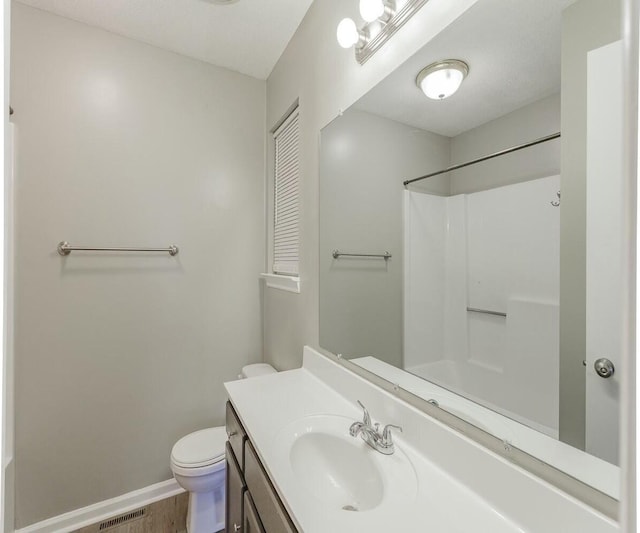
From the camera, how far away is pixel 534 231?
26.0 inches

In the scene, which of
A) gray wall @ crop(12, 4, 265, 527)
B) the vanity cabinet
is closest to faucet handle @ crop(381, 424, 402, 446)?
the vanity cabinet

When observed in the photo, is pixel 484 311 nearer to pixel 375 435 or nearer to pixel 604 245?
pixel 604 245

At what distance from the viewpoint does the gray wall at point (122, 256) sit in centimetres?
147

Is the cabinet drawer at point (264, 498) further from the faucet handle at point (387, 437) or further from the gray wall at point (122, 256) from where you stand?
the gray wall at point (122, 256)

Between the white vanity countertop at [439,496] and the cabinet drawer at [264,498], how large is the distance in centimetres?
5

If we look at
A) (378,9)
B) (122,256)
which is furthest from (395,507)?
(122,256)

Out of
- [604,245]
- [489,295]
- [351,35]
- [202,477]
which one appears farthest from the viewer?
[202,477]

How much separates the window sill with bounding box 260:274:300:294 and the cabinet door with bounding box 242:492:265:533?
883 millimetres

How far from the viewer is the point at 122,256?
1659mm

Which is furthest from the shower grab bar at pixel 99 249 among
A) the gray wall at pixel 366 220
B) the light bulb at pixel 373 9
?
the light bulb at pixel 373 9

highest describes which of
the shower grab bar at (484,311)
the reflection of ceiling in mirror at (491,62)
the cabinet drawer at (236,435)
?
the reflection of ceiling in mirror at (491,62)

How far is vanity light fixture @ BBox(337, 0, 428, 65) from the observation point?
35.9 inches

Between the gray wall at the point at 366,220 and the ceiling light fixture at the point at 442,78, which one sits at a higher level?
the ceiling light fixture at the point at 442,78

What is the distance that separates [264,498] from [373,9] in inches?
59.5
